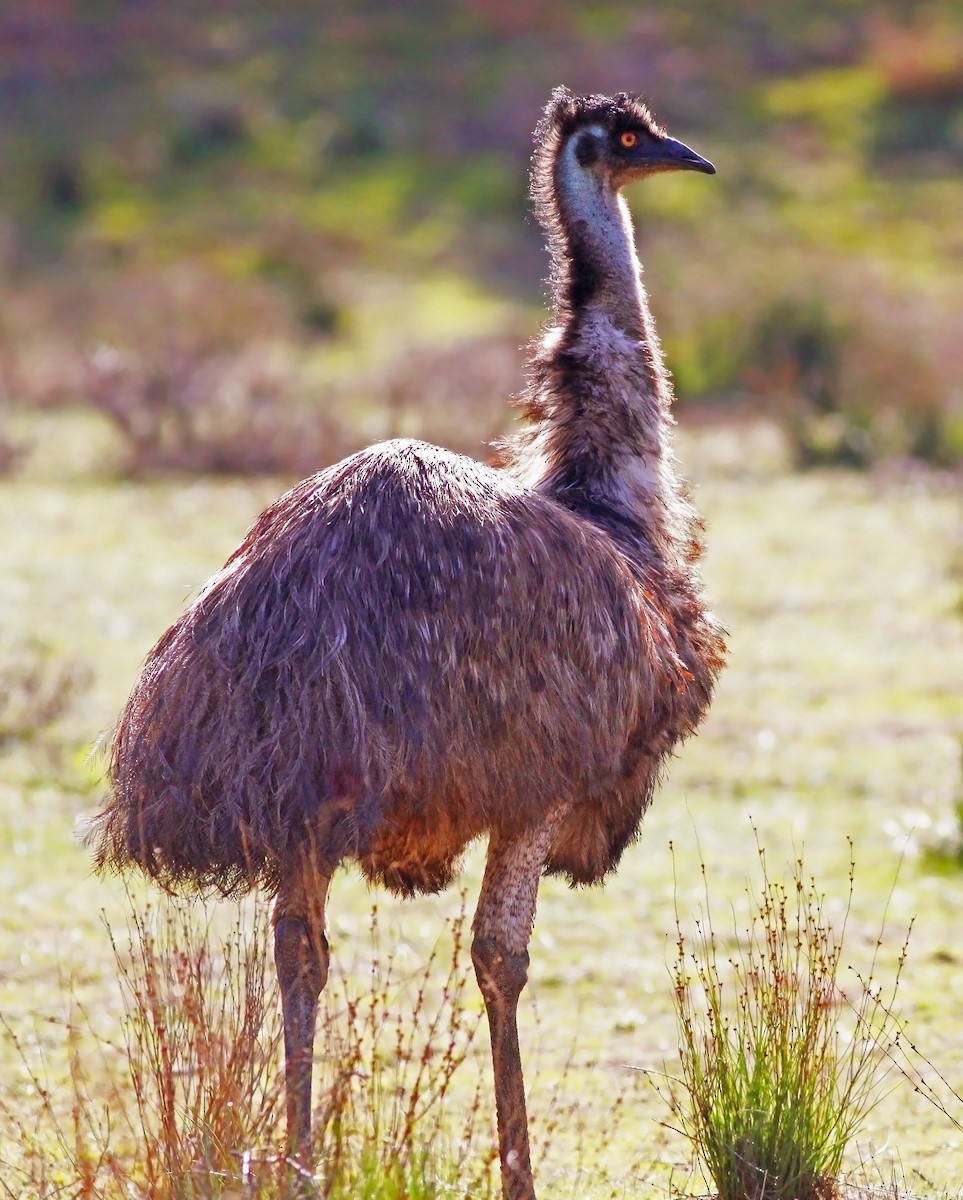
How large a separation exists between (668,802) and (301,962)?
17.0 feet

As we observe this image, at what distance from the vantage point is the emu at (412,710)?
3799 millimetres

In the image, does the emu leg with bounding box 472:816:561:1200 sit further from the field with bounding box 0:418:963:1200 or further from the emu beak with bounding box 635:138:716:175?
the emu beak with bounding box 635:138:716:175

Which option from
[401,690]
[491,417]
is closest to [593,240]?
[401,690]

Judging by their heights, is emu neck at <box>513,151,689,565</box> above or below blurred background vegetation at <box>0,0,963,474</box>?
below

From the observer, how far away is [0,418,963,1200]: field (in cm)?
557

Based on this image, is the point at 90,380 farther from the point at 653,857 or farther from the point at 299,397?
the point at 653,857

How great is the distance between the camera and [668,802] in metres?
9.04

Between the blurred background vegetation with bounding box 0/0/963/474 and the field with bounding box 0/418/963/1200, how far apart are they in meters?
2.60

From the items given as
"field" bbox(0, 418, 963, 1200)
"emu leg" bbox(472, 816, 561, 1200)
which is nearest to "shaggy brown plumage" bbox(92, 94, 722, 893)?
"emu leg" bbox(472, 816, 561, 1200)

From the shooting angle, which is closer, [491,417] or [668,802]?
[668,802]

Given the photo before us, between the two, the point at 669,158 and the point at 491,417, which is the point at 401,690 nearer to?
the point at 669,158

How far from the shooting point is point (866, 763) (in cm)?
954

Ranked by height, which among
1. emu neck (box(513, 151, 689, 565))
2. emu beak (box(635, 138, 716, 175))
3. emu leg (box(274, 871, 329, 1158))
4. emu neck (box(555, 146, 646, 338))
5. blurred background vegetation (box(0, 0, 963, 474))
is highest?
blurred background vegetation (box(0, 0, 963, 474))

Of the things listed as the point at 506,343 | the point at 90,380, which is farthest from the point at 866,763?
the point at 506,343
